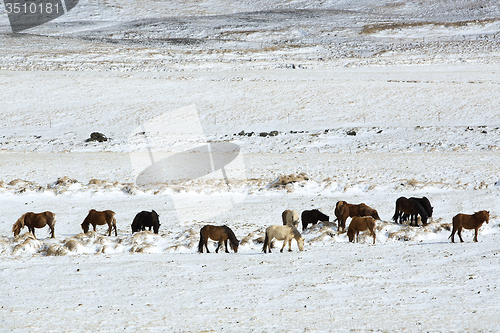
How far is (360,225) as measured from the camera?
13617mm

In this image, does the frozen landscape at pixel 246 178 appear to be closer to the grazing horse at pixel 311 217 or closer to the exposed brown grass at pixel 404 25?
the grazing horse at pixel 311 217

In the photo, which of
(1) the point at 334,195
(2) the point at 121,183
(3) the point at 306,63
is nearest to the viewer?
(1) the point at 334,195

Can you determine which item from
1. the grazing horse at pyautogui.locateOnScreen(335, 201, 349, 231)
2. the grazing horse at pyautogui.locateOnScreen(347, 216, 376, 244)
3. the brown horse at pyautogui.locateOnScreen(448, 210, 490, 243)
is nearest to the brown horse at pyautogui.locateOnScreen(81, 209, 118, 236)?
the grazing horse at pyautogui.locateOnScreen(335, 201, 349, 231)

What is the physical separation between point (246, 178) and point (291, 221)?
8.31 metres

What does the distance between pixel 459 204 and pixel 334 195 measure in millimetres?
4533

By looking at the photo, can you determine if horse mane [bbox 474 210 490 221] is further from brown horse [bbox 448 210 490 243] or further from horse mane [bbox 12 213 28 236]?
horse mane [bbox 12 213 28 236]

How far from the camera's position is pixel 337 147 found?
29016 mm

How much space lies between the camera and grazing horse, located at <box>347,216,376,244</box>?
13409mm

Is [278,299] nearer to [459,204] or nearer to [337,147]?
[459,204]

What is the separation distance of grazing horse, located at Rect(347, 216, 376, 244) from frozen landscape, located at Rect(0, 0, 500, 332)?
44 cm

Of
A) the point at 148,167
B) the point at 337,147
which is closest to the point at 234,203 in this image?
the point at 148,167

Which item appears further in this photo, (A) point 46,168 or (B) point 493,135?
(B) point 493,135

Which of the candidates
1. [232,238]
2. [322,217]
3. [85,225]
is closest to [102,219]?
[85,225]

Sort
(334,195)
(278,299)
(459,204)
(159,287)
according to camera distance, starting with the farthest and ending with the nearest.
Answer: (334,195) < (459,204) < (159,287) < (278,299)
